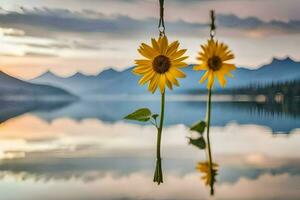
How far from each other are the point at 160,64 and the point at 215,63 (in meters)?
0.16

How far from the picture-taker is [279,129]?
87.0 inches

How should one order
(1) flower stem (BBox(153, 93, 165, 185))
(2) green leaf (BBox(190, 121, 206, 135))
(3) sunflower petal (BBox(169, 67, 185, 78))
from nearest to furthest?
(1) flower stem (BBox(153, 93, 165, 185))
(3) sunflower petal (BBox(169, 67, 185, 78))
(2) green leaf (BBox(190, 121, 206, 135))

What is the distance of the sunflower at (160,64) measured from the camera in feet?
4.74

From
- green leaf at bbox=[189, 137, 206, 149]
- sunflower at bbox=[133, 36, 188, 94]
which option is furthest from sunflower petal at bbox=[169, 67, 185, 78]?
green leaf at bbox=[189, 137, 206, 149]

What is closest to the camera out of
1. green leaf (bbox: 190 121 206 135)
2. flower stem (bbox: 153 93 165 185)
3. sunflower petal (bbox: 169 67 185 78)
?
flower stem (bbox: 153 93 165 185)

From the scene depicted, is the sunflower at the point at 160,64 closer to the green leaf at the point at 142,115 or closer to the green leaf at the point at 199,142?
the green leaf at the point at 142,115

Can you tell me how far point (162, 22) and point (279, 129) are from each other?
98 cm

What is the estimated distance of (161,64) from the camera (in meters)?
1.47

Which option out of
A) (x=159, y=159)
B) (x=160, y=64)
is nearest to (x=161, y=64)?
(x=160, y=64)

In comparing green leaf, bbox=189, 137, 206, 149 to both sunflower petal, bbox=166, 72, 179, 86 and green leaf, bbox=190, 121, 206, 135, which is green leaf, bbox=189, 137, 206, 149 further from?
sunflower petal, bbox=166, 72, 179, 86

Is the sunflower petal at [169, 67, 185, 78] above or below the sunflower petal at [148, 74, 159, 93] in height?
above

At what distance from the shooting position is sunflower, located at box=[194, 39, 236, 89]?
1516 mm

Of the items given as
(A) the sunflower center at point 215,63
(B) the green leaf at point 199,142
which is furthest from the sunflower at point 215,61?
(B) the green leaf at point 199,142

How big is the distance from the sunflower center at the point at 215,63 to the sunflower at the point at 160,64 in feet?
0.34
